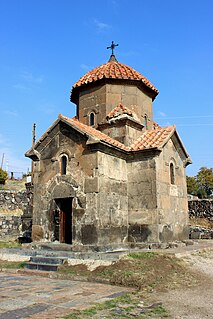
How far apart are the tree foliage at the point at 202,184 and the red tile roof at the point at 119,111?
32.7 m

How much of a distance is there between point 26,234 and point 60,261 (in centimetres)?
676

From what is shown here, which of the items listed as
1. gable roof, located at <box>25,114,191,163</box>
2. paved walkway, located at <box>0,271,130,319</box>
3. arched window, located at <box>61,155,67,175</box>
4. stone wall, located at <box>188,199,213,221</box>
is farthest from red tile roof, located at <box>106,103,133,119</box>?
stone wall, located at <box>188,199,213,221</box>

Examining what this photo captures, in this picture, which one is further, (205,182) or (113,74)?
(205,182)

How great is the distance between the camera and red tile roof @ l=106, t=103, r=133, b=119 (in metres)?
10.7

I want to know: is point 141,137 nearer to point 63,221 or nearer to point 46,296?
point 63,221

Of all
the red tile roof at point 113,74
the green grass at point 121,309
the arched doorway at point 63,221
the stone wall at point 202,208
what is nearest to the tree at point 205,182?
the stone wall at point 202,208

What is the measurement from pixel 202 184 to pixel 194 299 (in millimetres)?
39241

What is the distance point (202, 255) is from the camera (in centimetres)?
805

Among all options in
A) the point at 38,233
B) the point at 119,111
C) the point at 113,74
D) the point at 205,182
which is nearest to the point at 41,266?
the point at 38,233

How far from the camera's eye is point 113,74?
11.4m

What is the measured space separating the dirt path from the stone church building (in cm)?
289

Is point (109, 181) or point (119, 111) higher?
point (119, 111)

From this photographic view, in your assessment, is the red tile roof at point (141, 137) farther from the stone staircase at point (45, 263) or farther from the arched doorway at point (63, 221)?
the stone staircase at point (45, 263)

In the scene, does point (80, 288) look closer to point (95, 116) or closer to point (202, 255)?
point (202, 255)
